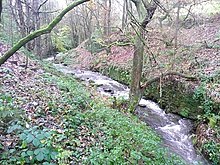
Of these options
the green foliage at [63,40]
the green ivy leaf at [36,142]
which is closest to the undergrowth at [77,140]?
the green ivy leaf at [36,142]

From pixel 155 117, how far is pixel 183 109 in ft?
4.20

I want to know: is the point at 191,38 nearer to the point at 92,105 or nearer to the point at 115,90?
the point at 115,90

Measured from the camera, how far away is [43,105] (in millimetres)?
6059

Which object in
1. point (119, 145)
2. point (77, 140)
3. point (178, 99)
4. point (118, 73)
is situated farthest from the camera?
point (118, 73)

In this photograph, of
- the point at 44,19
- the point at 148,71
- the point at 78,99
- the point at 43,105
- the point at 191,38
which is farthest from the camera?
the point at 44,19

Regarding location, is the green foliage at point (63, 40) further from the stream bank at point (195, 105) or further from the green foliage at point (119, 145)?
the green foliage at point (119, 145)

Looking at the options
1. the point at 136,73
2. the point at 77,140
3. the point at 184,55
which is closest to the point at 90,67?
the point at 184,55

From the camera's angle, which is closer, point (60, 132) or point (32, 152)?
point (32, 152)

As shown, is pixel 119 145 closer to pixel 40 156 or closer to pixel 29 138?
pixel 40 156

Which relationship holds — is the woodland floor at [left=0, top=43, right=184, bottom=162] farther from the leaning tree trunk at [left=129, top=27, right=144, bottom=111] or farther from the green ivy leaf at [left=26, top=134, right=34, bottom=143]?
the leaning tree trunk at [left=129, top=27, right=144, bottom=111]

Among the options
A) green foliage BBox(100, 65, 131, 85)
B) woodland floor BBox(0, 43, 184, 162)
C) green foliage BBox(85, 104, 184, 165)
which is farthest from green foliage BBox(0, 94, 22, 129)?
green foliage BBox(100, 65, 131, 85)

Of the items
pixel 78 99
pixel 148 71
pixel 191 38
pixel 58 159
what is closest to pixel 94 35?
pixel 191 38

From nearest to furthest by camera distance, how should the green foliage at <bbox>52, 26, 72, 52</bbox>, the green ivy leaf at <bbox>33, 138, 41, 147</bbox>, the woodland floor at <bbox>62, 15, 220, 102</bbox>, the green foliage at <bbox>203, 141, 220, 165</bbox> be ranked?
1. the green ivy leaf at <bbox>33, 138, 41, 147</bbox>
2. the green foliage at <bbox>203, 141, 220, 165</bbox>
3. the woodland floor at <bbox>62, 15, 220, 102</bbox>
4. the green foliage at <bbox>52, 26, 72, 52</bbox>

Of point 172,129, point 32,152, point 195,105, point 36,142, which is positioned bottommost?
point 172,129
